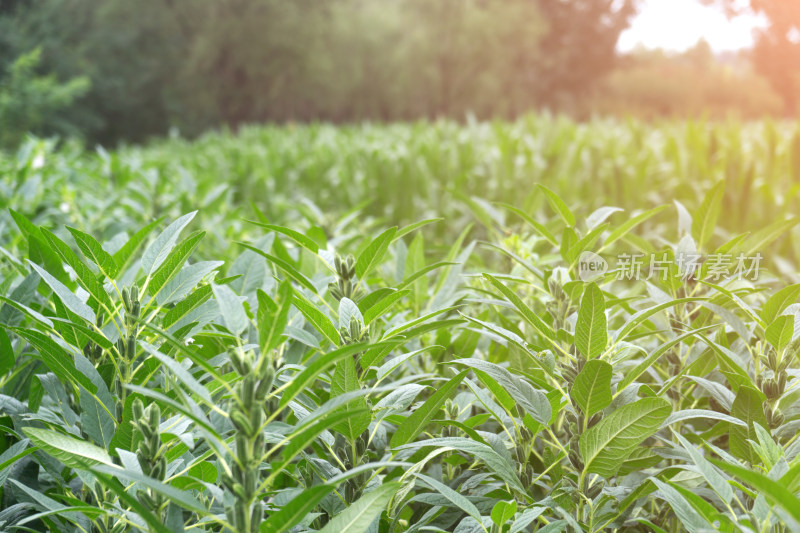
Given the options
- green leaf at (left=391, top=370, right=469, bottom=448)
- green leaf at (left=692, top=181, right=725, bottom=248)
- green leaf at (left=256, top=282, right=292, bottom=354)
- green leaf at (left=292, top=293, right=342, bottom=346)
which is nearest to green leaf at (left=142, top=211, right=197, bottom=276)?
green leaf at (left=292, top=293, right=342, bottom=346)

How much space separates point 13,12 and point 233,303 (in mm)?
17322

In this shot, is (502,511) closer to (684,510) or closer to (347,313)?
(684,510)

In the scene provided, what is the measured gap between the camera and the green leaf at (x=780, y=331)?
0.88m

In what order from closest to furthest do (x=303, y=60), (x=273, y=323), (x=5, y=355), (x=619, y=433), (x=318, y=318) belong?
1. (x=273, y=323)
2. (x=619, y=433)
3. (x=318, y=318)
4. (x=5, y=355)
5. (x=303, y=60)

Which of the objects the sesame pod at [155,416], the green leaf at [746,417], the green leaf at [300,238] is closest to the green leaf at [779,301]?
the green leaf at [746,417]

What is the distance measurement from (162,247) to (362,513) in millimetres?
559

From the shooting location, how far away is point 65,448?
0.74 metres

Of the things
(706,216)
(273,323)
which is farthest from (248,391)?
(706,216)

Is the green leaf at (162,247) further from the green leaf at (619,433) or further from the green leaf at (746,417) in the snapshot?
the green leaf at (746,417)

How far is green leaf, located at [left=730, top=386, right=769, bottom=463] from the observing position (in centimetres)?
91

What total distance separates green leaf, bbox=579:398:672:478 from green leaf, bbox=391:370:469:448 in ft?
0.65

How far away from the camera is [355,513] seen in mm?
692

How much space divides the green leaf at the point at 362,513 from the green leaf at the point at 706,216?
988mm

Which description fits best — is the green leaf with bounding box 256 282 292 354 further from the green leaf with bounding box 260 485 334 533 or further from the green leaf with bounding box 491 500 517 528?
the green leaf with bounding box 491 500 517 528
